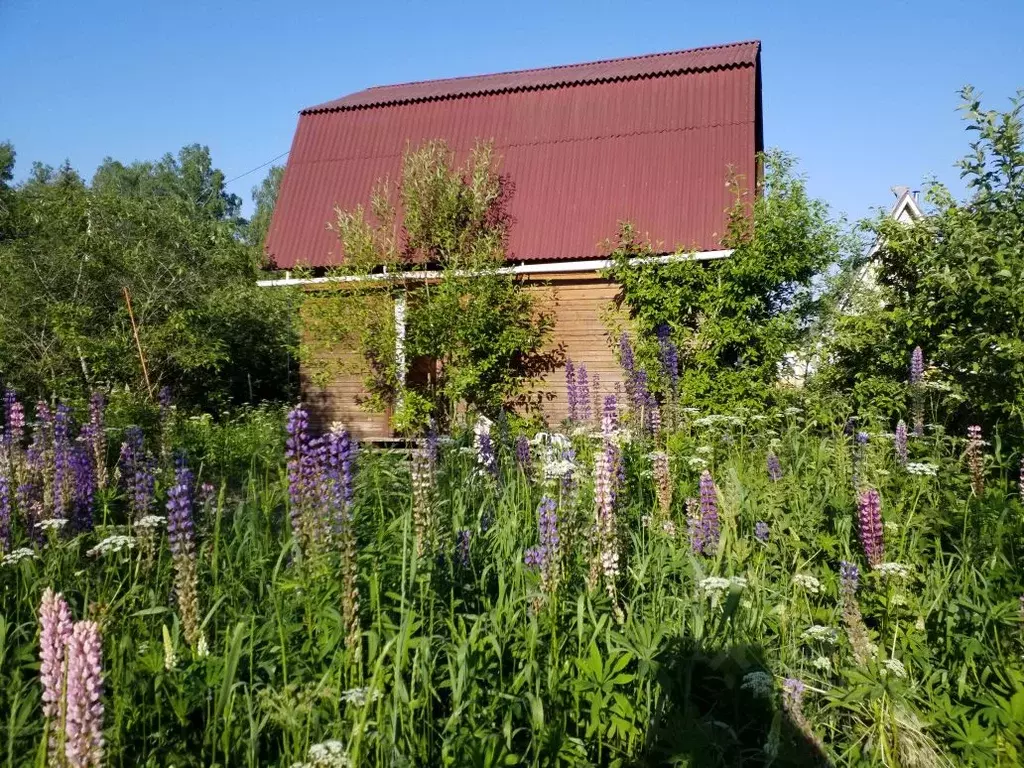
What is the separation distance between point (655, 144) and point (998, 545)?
374 inches

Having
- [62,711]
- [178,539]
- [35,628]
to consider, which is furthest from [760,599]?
[35,628]

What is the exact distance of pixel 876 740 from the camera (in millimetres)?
2926

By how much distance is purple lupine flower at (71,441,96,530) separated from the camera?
4.33m

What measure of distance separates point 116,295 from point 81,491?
37.1 feet

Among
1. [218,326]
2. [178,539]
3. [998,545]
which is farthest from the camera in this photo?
[218,326]

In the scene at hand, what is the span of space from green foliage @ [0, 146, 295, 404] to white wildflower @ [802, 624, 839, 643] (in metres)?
10.8

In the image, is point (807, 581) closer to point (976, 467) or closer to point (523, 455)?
point (523, 455)

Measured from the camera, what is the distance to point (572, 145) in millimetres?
12875

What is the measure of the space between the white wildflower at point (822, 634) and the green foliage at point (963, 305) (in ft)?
15.3

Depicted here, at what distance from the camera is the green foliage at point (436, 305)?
11.5 m

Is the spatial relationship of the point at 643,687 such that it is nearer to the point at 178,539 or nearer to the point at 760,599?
the point at 760,599

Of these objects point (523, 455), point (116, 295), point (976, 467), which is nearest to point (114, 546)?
point (523, 455)

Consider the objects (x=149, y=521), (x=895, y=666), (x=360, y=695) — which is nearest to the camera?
(x=360, y=695)

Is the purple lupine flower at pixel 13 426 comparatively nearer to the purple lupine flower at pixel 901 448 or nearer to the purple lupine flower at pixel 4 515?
the purple lupine flower at pixel 4 515
